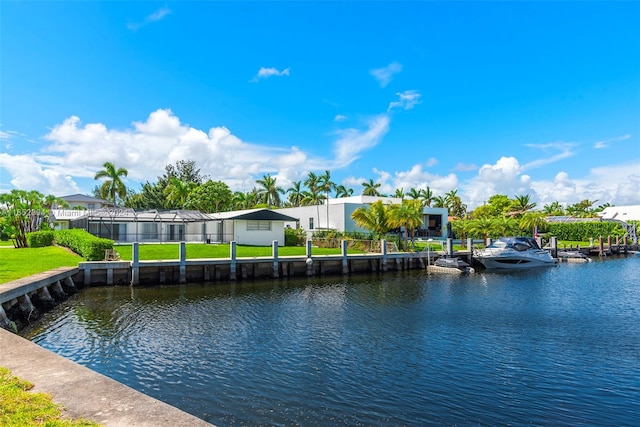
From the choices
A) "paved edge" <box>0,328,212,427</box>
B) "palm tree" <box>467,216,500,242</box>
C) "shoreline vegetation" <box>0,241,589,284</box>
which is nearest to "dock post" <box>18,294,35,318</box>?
"shoreline vegetation" <box>0,241,589,284</box>

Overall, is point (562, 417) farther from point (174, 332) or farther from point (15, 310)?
point (15, 310)

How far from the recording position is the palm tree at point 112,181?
2532 inches

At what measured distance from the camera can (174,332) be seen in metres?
14.1

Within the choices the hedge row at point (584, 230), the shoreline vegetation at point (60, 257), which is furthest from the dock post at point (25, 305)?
the hedge row at point (584, 230)

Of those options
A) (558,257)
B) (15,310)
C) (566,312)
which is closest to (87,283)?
(15,310)

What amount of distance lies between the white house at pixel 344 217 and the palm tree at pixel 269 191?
17830 millimetres

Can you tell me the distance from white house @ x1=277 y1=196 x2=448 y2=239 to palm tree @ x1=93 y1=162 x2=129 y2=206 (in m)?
29.6

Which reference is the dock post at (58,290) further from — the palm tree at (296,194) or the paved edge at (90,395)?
the palm tree at (296,194)

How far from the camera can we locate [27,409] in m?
5.45

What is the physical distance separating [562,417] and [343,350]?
5770mm

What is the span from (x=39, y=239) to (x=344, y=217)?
29845 millimetres

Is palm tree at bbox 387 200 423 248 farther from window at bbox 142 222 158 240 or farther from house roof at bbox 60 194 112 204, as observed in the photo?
house roof at bbox 60 194 112 204

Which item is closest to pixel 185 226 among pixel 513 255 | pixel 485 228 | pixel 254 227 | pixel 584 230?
pixel 254 227

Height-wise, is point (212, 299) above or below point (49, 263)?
below
